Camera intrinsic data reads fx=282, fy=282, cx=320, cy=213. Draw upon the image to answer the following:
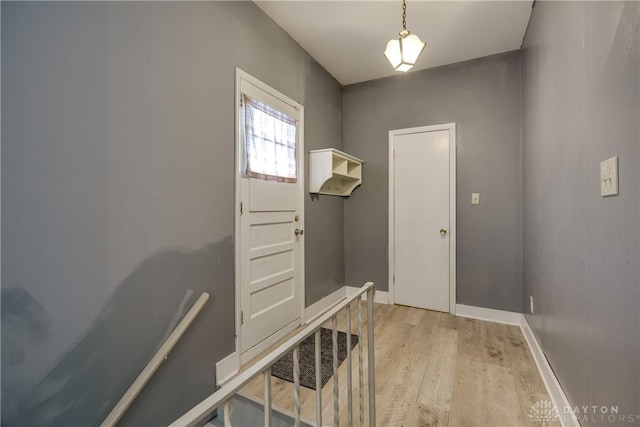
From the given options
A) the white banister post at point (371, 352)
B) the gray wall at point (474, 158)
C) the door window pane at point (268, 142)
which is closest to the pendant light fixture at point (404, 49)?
the door window pane at point (268, 142)

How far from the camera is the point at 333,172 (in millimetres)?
2959

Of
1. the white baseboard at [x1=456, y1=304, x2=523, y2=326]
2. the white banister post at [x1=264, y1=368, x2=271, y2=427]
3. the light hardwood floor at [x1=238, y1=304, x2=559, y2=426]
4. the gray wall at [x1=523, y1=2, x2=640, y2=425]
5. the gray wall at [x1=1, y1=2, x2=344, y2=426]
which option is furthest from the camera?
the white baseboard at [x1=456, y1=304, x2=523, y2=326]

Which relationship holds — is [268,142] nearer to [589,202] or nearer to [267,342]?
[267,342]

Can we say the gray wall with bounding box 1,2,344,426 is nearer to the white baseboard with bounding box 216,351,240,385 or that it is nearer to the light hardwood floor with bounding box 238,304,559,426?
the white baseboard with bounding box 216,351,240,385

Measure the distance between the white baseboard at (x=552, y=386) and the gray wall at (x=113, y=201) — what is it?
6.52 ft

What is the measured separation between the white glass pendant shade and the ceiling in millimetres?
547

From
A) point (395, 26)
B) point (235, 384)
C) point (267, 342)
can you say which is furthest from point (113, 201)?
point (395, 26)

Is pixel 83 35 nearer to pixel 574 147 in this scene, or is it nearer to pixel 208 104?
pixel 208 104

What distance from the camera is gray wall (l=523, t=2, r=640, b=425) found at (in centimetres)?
92

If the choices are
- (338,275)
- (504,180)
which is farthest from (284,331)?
(504,180)

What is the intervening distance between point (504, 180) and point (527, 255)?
0.79m

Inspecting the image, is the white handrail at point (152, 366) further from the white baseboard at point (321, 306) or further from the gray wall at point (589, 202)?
the gray wall at point (589, 202)

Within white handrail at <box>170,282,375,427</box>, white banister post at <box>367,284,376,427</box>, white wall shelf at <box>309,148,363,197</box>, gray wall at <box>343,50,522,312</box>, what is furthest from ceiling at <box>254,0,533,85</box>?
white handrail at <box>170,282,375,427</box>

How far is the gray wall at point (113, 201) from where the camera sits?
108 centimetres
